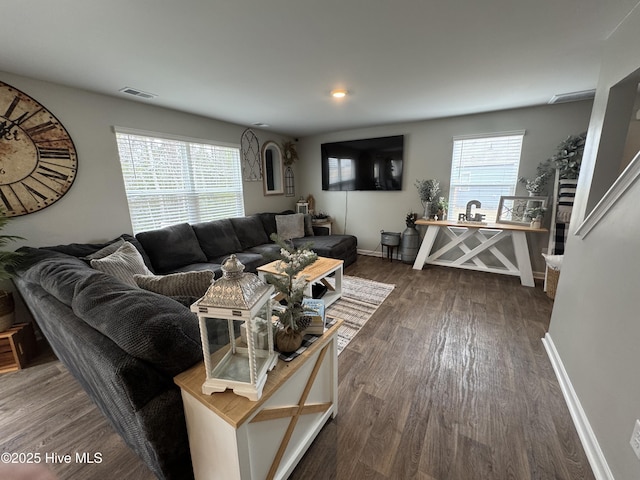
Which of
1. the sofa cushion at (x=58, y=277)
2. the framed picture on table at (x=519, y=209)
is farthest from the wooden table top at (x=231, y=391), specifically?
the framed picture on table at (x=519, y=209)

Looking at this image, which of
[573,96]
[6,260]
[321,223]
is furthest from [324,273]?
[573,96]

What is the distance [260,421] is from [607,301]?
1.80 m

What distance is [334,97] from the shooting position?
2.75 metres

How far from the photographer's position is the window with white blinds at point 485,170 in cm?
347

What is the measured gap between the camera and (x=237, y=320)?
907mm

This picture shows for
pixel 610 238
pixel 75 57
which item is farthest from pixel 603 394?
pixel 75 57

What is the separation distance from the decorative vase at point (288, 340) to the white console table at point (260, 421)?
0.17ft

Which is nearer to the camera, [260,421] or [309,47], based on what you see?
[260,421]

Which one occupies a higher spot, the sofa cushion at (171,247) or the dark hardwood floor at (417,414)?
the sofa cushion at (171,247)

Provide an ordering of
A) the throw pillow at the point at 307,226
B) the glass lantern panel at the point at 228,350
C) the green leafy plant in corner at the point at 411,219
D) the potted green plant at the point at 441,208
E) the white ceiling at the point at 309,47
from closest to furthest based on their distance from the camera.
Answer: the glass lantern panel at the point at 228,350 < the white ceiling at the point at 309,47 < the potted green plant at the point at 441,208 < the green leafy plant in corner at the point at 411,219 < the throw pillow at the point at 307,226

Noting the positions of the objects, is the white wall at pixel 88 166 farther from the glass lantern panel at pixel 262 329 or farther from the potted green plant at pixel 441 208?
the potted green plant at pixel 441 208

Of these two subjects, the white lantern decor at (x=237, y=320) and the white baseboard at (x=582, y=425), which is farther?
the white baseboard at (x=582, y=425)

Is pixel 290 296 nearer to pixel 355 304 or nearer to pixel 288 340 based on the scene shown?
pixel 288 340

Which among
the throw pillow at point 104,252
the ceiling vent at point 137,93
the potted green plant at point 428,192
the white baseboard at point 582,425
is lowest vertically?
the white baseboard at point 582,425
